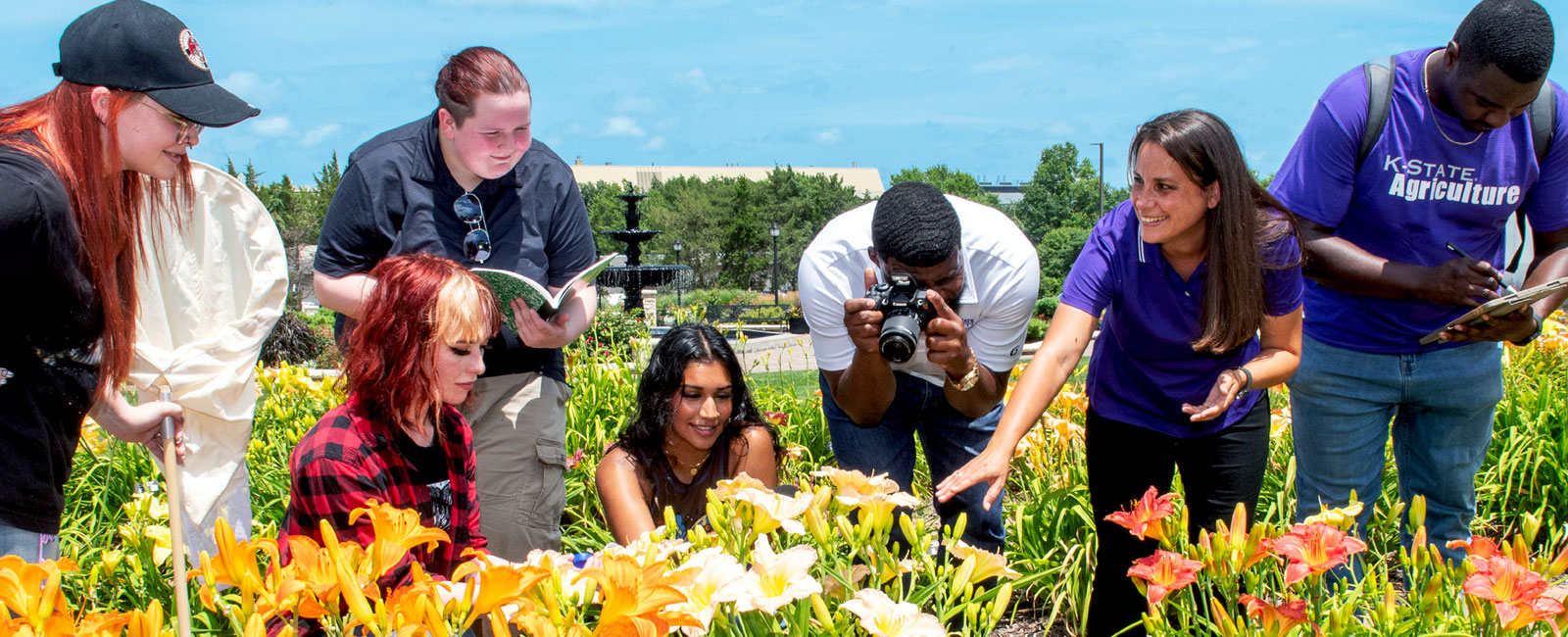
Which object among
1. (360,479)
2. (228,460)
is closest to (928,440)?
(360,479)

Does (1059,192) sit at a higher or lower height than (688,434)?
lower

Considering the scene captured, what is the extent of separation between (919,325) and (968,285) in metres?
0.31

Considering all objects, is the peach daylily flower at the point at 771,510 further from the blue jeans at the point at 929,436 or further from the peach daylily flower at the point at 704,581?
the blue jeans at the point at 929,436

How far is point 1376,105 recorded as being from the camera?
8.23ft

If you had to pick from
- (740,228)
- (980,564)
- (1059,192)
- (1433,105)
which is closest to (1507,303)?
(1433,105)

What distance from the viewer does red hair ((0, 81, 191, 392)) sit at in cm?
169

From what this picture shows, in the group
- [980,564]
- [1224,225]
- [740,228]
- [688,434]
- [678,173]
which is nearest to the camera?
[980,564]

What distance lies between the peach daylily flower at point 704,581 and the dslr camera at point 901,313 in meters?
1.10

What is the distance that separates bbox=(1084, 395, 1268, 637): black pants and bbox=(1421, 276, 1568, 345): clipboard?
430mm

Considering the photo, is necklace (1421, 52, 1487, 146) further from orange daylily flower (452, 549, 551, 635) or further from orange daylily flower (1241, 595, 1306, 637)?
orange daylily flower (452, 549, 551, 635)

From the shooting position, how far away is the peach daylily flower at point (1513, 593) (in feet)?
4.27

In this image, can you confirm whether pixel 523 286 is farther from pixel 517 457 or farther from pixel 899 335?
pixel 899 335

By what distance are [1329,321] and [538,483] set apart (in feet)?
6.84

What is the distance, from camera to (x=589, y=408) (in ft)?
14.7
